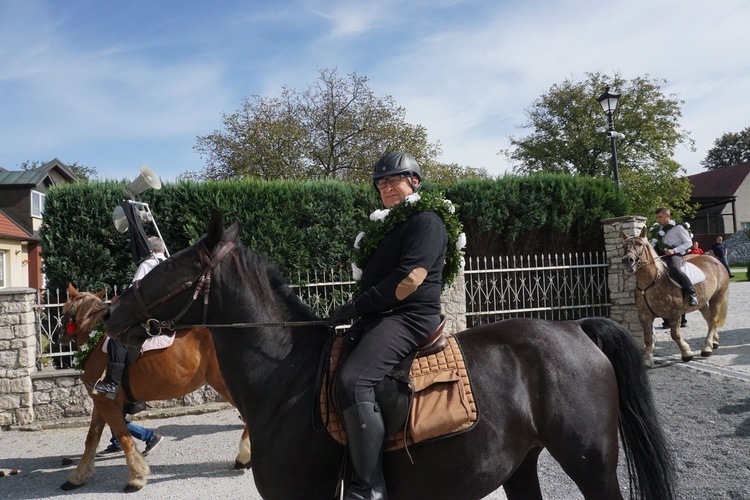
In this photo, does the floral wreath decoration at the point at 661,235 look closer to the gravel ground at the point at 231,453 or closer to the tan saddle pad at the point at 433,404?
the gravel ground at the point at 231,453

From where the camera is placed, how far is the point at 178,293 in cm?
275

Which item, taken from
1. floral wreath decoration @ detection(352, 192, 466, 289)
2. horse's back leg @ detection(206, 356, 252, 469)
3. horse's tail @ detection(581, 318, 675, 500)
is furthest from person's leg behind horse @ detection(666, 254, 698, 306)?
horse's back leg @ detection(206, 356, 252, 469)

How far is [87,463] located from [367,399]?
3.89 meters

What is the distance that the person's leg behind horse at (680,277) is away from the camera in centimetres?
902

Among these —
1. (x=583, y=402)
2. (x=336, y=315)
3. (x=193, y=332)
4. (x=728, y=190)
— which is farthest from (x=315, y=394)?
(x=728, y=190)

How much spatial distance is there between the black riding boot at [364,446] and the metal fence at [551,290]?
731 cm

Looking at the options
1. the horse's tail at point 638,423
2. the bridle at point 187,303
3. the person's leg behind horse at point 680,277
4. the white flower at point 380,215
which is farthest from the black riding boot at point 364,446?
the person's leg behind horse at point 680,277

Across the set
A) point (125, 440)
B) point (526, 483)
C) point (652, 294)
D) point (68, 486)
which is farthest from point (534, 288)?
Answer: point (68, 486)

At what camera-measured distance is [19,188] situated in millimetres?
27859

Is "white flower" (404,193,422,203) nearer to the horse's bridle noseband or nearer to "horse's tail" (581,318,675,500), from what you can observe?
the horse's bridle noseband

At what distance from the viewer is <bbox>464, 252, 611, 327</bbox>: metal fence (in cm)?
985

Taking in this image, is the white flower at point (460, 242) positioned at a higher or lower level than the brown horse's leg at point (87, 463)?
higher

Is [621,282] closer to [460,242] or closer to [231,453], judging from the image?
[231,453]

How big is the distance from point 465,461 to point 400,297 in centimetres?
92
